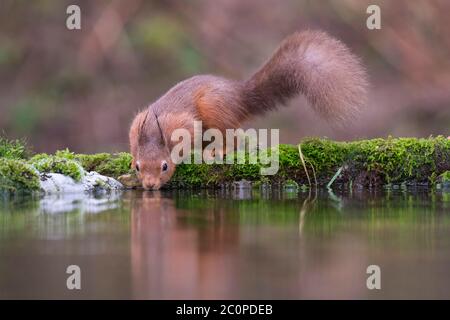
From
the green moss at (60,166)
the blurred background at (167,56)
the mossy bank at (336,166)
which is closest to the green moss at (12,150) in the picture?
the mossy bank at (336,166)

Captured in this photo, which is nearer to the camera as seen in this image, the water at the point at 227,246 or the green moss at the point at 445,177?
the water at the point at 227,246

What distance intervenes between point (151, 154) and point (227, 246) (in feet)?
8.43

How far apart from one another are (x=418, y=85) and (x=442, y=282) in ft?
27.8

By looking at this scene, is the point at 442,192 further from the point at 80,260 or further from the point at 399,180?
the point at 80,260

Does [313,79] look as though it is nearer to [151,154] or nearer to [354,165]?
[354,165]

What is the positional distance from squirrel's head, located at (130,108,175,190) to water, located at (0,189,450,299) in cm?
39

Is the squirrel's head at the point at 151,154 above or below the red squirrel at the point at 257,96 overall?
below

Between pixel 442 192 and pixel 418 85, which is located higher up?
pixel 418 85

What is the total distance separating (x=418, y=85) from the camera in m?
11.8

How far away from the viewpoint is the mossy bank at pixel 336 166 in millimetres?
6707

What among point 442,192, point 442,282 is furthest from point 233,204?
point 442,282

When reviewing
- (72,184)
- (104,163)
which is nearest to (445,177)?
(104,163)

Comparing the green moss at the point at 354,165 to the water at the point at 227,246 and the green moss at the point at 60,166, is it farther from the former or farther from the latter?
the green moss at the point at 60,166

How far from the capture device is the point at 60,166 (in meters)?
6.64
